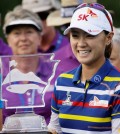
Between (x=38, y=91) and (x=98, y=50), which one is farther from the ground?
(x=98, y=50)

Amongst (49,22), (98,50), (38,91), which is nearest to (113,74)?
(98,50)

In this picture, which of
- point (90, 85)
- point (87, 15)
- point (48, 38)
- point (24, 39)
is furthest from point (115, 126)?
point (48, 38)

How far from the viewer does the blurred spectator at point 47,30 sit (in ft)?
26.5

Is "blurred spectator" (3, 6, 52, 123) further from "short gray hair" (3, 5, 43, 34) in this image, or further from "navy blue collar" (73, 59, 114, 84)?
"navy blue collar" (73, 59, 114, 84)

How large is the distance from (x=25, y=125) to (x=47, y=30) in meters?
3.91

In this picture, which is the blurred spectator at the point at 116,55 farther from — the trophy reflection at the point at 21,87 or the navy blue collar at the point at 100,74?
the navy blue collar at the point at 100,74

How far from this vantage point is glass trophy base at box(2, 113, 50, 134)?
440 centimetres

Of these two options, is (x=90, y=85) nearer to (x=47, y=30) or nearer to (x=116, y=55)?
(x=116, y=55)

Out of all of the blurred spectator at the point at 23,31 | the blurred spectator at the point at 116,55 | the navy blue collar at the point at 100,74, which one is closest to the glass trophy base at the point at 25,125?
the navy blue collar at the point at 100,74

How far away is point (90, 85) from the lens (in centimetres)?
448

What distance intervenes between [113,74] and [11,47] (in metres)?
2.76

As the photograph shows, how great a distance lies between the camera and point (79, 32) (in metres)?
4.50

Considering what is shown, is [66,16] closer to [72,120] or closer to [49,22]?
[49,22]

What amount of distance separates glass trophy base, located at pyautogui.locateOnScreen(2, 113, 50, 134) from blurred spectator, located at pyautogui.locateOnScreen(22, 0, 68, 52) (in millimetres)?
3318
